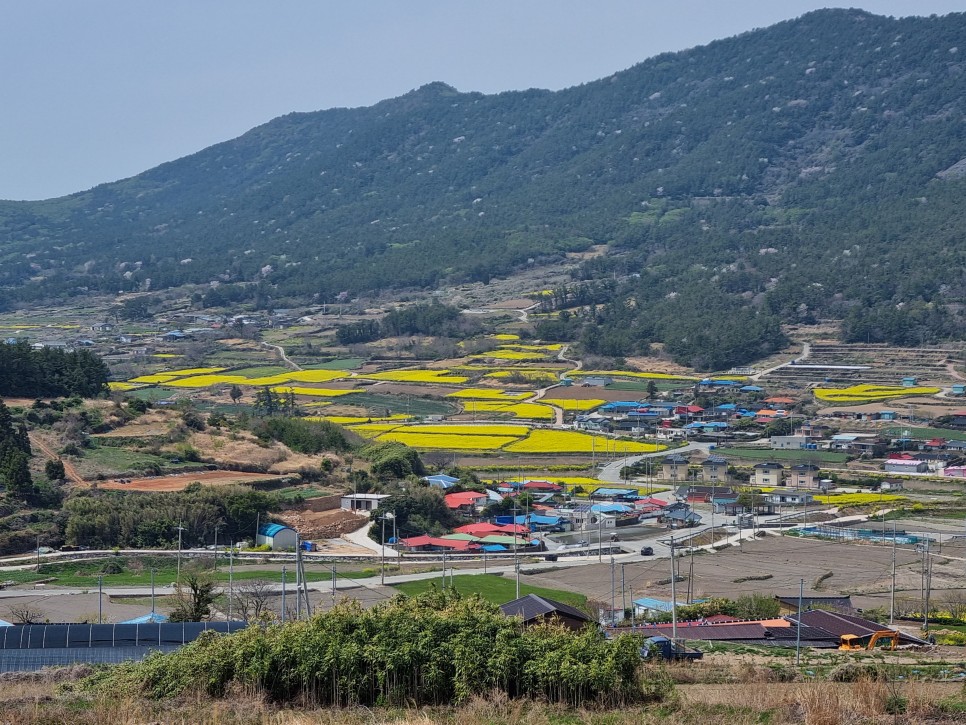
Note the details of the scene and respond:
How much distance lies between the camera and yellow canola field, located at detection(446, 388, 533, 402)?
73881 mm

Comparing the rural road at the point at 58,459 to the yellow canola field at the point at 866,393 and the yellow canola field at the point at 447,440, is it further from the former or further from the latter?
the yellow canola field at the point at 866,393

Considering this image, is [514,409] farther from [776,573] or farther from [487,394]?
[776,573]

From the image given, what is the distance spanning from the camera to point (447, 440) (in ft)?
196

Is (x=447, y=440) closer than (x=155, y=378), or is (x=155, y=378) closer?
(x=447, y=440)

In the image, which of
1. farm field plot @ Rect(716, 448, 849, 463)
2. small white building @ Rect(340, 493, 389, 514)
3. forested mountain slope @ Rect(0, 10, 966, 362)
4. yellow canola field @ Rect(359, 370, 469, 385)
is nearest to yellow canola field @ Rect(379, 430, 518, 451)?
farm field plot @ Rect(716, 448, 849, 463)

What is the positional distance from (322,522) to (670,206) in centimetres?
11061

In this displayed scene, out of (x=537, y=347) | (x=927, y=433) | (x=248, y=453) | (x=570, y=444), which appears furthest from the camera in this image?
(x=537, y=347)

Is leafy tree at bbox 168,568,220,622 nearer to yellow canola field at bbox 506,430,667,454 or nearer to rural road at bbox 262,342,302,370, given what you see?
yellow canola field at bbox 506,430,667,454

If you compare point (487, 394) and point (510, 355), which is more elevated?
point (510, 355)

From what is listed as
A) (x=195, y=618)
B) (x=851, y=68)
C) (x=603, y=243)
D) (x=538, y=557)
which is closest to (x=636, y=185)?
(x=603, y=243)

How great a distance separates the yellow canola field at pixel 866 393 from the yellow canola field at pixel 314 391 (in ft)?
83.7

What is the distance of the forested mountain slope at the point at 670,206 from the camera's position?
102 m

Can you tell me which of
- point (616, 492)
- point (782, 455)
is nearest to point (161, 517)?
point (616, 492)

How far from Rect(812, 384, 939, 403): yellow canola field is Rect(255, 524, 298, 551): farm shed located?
3993 centimetres
